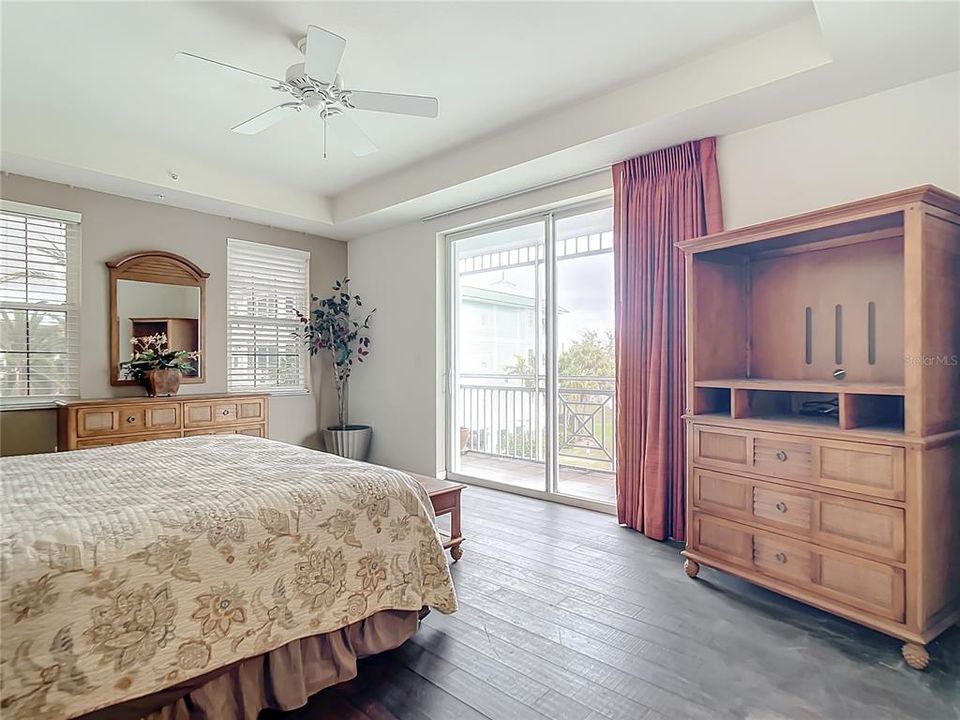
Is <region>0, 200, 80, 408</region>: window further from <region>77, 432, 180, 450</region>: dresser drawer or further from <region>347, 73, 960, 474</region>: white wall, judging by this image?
<region>347, 73, 960, 474</region>: white wall

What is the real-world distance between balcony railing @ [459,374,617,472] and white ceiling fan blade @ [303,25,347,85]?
2.71m

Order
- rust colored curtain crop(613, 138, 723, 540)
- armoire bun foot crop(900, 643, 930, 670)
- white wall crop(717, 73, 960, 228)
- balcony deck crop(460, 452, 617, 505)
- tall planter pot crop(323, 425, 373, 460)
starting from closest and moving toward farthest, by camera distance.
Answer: armoire bun foot crop(900, 643, 930, 670), white wall crop(717, 73, 960, 228), rust colored curtain crop(613, 138, 723, 540), balcony deck crop(460, 452, 617, 505), tall planter pot crop(323, 425, 373, 460)

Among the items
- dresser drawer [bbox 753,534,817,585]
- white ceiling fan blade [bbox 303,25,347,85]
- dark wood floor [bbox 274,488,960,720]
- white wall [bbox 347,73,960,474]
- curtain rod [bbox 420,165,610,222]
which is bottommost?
dark wood floor [bbox 274,488,960,720]

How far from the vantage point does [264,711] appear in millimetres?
1675

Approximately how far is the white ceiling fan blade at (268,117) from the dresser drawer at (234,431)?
2429mm

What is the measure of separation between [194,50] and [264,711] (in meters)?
2.98

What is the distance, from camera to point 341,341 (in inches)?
213

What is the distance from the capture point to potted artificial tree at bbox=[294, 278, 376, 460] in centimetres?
525

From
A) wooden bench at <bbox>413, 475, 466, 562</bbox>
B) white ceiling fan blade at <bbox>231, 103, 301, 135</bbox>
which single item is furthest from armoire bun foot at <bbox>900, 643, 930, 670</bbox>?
white ceiling fan blade at <bbox>231, 103, 301, 135</bbox>

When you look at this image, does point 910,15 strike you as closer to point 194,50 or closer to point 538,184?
point 538,184

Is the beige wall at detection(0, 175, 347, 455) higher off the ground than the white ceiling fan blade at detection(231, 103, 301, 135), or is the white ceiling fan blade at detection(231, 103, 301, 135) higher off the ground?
the white ceiling fan blade at detection(231, 103, 301, 135)

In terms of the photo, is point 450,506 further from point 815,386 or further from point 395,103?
point 395,103

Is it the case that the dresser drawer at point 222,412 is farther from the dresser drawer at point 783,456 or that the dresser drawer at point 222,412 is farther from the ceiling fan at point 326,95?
the dresser drawer at point 783,456

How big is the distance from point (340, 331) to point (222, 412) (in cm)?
152
